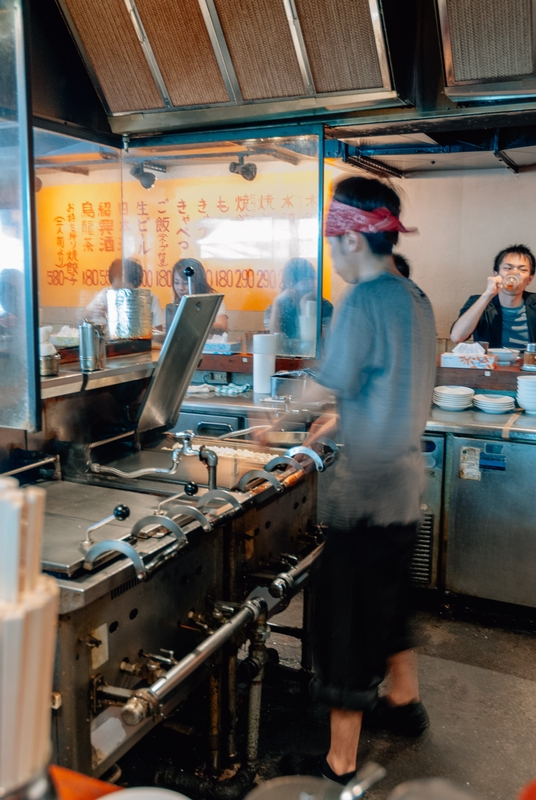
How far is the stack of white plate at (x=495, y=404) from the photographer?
410 cm

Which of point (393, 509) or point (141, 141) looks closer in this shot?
point (393, 509)

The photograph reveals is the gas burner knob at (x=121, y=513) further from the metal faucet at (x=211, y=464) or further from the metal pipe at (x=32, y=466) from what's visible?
the metal pipe at (x=32, y=466)

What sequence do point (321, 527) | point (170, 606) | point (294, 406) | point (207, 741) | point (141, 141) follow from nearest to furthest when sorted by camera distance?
1. point (170, 606)
2. point (207, 741)
3. point (321, 527)
4. point (294, 406)
5. point (141, 141)

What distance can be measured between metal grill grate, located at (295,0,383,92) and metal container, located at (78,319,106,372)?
2029 mm

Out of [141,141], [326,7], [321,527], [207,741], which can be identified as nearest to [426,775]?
[207,741]

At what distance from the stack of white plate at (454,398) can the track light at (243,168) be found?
1.96 meters

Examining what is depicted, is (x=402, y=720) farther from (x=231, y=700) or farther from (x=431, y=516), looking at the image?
(x=431, y=516)

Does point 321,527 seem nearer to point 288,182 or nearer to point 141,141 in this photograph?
point 288,182

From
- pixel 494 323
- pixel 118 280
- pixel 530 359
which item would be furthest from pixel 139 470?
pixel 494 323

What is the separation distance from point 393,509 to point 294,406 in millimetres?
1650

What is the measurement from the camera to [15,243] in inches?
74.4

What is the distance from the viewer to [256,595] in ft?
7.98

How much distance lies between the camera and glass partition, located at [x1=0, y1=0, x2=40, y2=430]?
1817 millimetres

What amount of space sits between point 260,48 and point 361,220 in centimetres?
195
